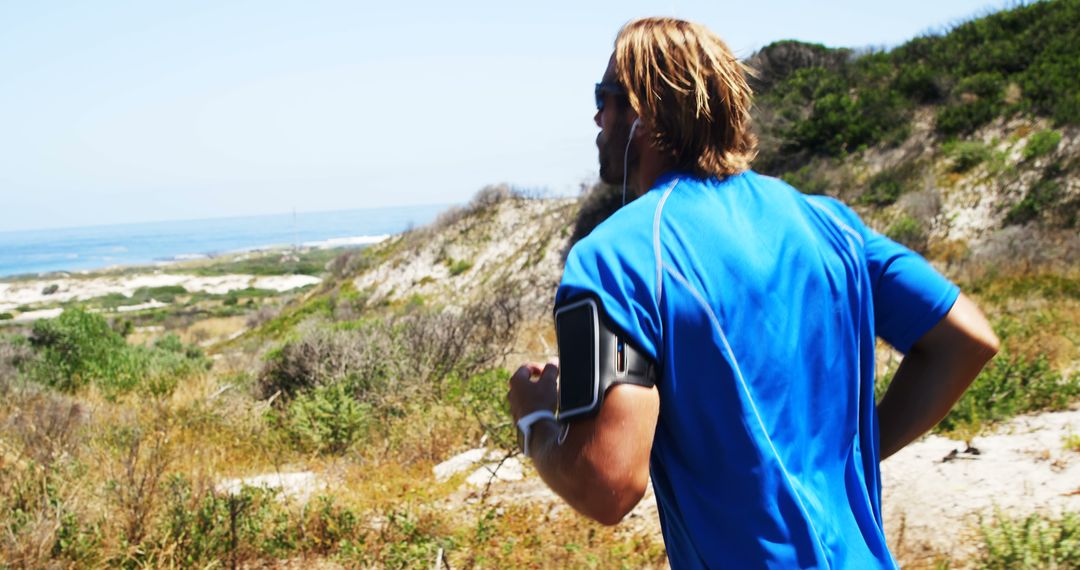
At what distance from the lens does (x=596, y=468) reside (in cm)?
115

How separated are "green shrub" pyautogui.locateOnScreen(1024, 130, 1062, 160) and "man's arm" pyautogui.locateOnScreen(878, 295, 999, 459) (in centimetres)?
1429

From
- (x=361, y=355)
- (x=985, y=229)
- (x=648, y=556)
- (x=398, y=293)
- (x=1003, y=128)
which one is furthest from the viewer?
A: (x=398, y=293)

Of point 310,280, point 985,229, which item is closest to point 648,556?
point 985,229

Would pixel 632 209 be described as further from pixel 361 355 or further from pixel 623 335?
pixel 361 355

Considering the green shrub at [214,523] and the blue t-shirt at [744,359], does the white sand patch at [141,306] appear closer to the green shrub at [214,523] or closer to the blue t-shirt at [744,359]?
the green shrub at [214,523]

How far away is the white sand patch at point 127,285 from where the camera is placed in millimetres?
78375

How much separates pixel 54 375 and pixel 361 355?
5165 millimetres

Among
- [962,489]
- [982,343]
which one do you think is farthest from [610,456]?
[962,489]

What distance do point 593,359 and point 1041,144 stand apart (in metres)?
15.3

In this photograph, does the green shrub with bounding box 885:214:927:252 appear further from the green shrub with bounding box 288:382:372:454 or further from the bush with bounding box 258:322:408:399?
→ the green shrub with bounding box 288:382:372:454

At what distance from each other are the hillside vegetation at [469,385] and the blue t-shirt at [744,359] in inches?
67.2

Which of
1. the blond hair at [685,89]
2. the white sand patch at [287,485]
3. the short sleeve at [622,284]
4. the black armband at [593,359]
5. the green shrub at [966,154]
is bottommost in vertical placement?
the white sand patch at [287,485]

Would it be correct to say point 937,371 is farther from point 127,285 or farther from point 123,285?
point 123,285

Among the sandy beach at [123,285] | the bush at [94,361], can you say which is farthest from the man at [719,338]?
the sandy beach at [123,285]
